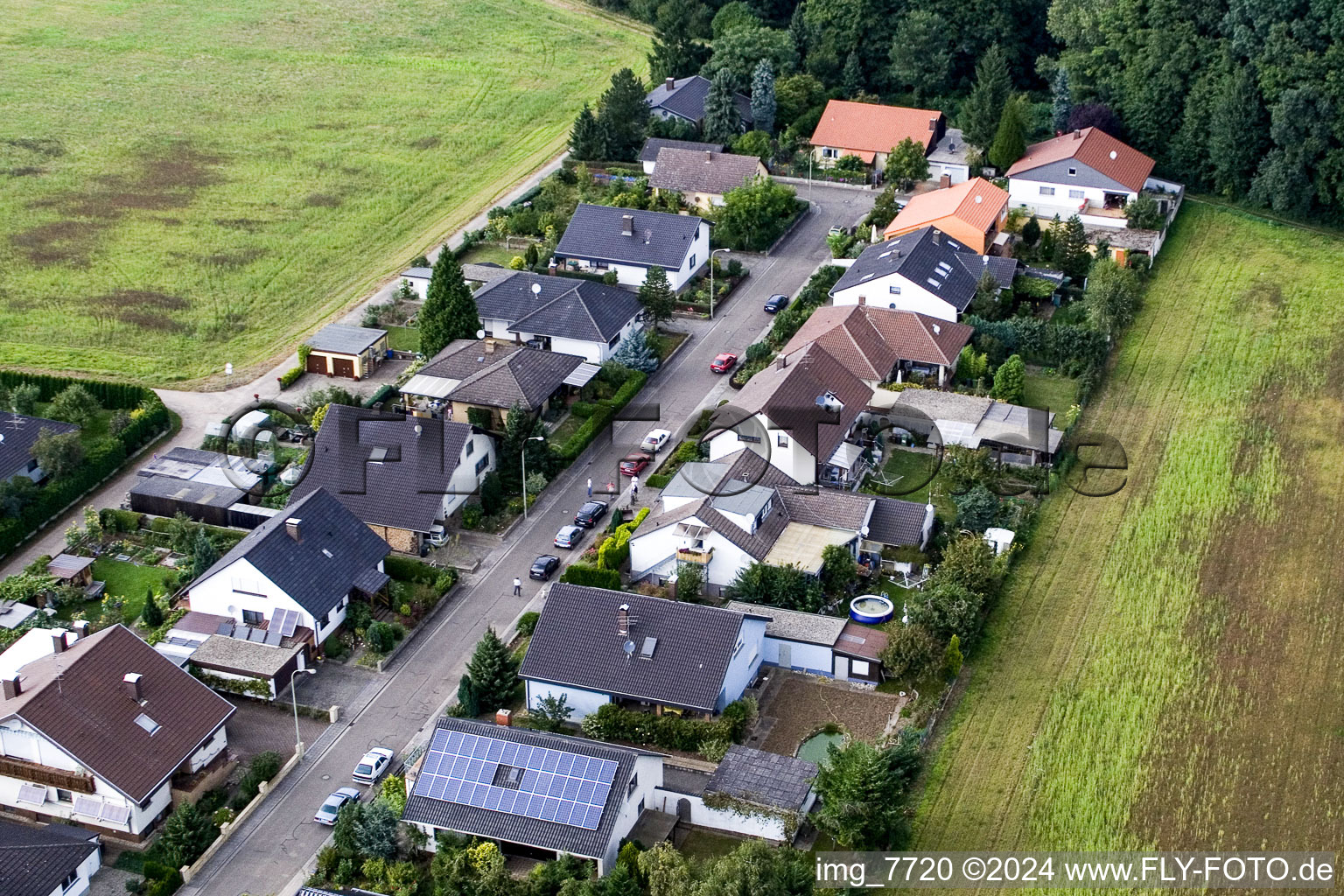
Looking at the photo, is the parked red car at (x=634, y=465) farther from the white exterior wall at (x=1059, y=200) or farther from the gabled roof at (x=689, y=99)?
the gabled roof at (x=689, y=99)

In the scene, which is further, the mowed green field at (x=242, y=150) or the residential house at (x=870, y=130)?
the residential house at (x=870, y=130)

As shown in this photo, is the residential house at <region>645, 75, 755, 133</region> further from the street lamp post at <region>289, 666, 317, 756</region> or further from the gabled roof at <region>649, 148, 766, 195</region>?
the street lamp post at <region>289, 666, 317, 756</region>

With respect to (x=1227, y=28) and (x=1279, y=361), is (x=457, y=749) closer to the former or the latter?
(x=1279, y=361)

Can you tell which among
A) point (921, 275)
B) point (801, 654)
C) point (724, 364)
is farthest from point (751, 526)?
point (921, 275)

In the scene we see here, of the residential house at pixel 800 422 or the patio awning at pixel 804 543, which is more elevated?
the residential house at pixel 800 422

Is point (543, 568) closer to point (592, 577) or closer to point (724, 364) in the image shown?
point (592, 577)

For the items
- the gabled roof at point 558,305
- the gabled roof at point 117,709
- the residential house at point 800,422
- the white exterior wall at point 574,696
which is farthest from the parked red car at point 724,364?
the gabled roof at point 117,709
